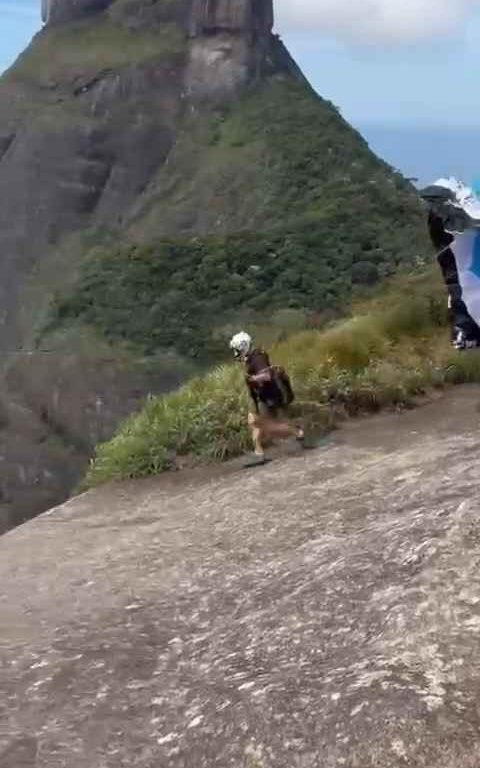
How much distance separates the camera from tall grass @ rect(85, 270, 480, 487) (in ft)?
31.9

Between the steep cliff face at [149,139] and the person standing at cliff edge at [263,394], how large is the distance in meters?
68.8

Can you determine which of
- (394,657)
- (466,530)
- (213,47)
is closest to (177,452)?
(466,530)

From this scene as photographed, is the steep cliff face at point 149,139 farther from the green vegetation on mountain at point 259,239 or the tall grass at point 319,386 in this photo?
the tall grass at point 319,386

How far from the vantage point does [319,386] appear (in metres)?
10.2

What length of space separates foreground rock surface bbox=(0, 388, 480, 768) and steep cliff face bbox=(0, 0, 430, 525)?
7110cm

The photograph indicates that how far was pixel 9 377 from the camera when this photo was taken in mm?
55688

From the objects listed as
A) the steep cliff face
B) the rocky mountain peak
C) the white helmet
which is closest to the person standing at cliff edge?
the white helmet

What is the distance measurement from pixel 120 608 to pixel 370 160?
3276 inches

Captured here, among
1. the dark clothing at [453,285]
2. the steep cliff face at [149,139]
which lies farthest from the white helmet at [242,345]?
the steep cliff face at [149,139]

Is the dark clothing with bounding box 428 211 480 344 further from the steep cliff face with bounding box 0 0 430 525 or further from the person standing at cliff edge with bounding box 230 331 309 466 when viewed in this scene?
the steep cliff face with bounding box 0 0 430 525

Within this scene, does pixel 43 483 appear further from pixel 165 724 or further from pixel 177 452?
pixel 165 724

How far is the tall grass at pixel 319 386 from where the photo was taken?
9.73m

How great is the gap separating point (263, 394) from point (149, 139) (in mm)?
90603

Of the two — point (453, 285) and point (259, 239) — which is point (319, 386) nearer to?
point (453, 285)
